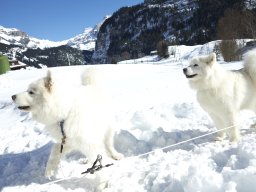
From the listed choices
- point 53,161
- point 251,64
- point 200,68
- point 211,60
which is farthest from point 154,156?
point 251,64

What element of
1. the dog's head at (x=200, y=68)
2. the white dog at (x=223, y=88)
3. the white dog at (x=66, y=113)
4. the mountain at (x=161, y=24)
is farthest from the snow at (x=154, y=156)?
the mountain at (x=161, y=24)

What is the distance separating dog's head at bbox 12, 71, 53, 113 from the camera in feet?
15.3

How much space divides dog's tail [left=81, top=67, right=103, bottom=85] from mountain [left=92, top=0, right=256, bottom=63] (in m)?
93.7

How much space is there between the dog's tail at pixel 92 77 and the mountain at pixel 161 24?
93.7 meters

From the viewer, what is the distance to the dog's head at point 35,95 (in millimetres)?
4676

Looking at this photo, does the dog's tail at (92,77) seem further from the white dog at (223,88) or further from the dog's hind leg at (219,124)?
the dog's hind leg at (219,124)

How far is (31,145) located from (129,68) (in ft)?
43.9

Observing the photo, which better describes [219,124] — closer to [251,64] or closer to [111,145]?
[251,64]

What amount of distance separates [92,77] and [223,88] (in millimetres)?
2151

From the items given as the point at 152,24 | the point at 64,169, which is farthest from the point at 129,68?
Answer: the point at 152,24

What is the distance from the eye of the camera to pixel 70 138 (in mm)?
4859

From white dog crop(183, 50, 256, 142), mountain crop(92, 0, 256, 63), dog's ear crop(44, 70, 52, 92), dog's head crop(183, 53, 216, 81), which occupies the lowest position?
white dog crop(183, 50, 256, 142)

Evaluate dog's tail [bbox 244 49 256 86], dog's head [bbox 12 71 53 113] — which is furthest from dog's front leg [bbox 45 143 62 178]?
dog's tail [bbox 244 49 256 86]

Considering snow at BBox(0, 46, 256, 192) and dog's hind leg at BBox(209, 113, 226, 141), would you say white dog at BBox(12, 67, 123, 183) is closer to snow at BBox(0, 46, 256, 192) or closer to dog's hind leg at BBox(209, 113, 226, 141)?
snow at BBox(0, 46, 256, 192)
